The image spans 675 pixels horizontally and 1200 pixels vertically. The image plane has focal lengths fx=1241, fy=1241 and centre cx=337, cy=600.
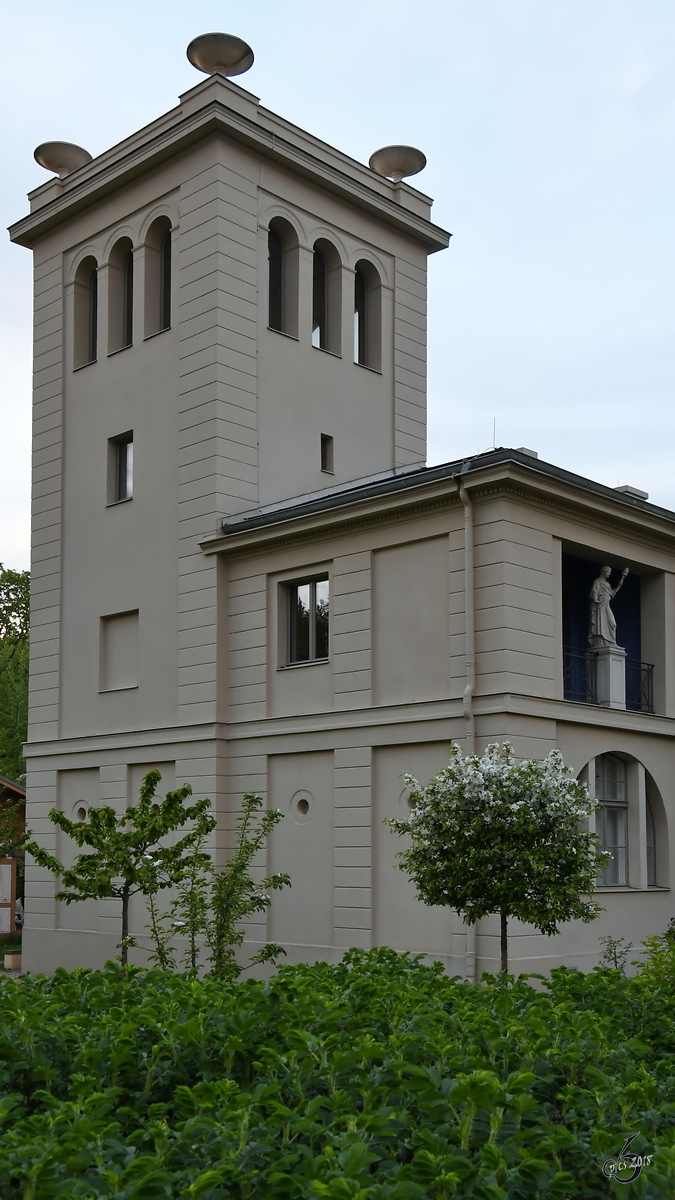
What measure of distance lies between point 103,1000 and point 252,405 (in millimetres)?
19376

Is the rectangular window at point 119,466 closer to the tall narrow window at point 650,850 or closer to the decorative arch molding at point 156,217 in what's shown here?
the decorative arch molding at point 156,217

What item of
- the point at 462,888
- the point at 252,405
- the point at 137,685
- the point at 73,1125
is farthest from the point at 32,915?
the point at 73,1125

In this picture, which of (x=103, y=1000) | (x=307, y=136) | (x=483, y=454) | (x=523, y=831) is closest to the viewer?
(x=103, y=1000)

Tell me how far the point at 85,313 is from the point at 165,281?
3.05m

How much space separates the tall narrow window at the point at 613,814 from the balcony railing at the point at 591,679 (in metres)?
1.11

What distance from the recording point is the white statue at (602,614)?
22.1 m

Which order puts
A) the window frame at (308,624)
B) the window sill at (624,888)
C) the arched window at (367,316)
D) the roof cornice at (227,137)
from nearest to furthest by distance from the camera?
the window sill at (624,888) → the window frame at (308,624) → the roof cornice at (227,137) → the arched window at (367,316)

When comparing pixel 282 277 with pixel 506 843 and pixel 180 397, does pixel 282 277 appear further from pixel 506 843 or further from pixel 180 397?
pixel 506 843

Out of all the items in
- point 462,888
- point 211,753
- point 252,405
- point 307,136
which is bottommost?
point 462,888

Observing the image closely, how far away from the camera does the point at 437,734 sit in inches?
790

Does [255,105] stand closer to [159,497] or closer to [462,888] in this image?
[159,497]

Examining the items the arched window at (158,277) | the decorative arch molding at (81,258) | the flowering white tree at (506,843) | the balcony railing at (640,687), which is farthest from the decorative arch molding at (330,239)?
the flowering white tree at (506,843)

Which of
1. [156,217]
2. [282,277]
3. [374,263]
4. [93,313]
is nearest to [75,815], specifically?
[93,313]

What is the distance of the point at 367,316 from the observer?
2964 centimetres
